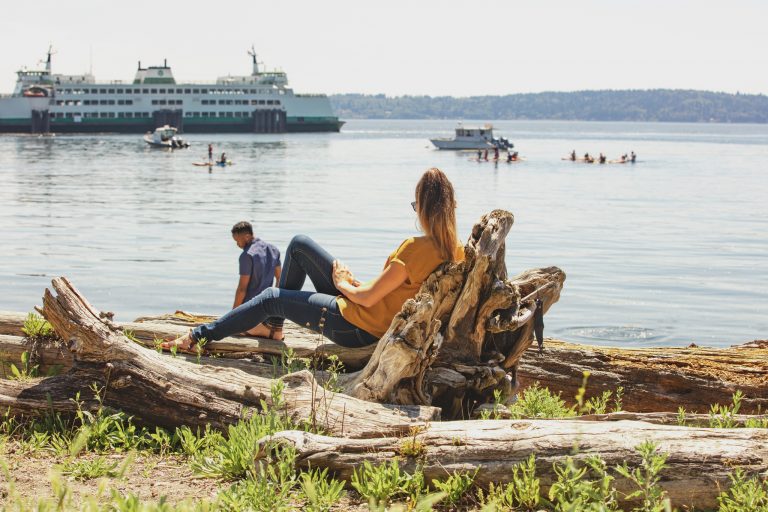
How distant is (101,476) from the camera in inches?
165

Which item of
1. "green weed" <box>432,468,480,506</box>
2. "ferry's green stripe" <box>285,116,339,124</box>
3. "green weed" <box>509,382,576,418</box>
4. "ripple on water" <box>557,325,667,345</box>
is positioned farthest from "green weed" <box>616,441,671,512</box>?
"ferry's green stripe" <box>285,116,339,124</box>

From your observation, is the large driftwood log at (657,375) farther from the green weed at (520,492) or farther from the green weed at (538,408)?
the green weed at (520,492)

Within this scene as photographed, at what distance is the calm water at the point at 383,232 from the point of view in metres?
14.0

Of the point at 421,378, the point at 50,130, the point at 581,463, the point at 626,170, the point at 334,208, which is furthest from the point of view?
the point at 50,130

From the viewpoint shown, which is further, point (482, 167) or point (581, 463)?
point (482, 167)

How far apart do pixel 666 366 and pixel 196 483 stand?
132 inches

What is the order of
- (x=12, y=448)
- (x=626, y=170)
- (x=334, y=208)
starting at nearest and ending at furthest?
(x=12, y=448) → (x=334, y=208) → (x=626, y=170)

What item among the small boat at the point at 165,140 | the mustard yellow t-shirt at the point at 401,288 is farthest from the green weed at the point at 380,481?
the small boat at the point at 165,140

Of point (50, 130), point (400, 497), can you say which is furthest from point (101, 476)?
point (50, 130)

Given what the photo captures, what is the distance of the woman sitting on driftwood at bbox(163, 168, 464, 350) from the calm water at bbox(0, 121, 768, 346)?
6.66 metres

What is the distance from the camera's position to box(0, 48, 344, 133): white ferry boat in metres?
99.2

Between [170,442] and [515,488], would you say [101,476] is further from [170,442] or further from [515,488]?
[515,488]

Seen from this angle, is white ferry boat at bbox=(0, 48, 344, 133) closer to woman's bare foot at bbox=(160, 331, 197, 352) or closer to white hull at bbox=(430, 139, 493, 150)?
white hull at bbox=(430, 139, 493, 150)

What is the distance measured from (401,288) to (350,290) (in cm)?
31
